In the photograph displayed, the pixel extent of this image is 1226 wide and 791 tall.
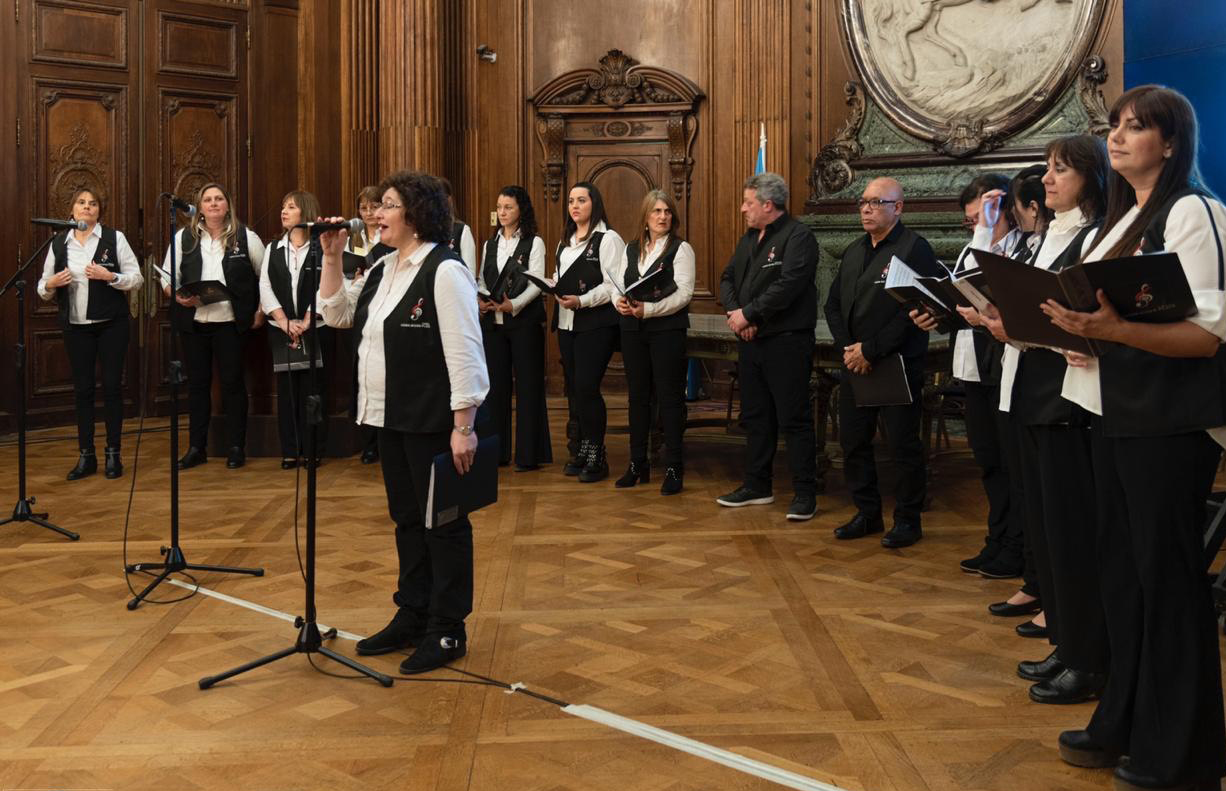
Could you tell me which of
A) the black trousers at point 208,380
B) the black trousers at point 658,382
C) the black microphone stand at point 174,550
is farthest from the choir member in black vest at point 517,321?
the black microphone stand at point 174,550

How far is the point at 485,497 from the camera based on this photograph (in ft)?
12.6

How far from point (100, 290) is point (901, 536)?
486cm

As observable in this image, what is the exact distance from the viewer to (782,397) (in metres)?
6.12

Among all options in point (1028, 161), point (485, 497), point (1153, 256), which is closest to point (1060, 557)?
point (1153, 256)

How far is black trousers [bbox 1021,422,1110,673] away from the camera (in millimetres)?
3307

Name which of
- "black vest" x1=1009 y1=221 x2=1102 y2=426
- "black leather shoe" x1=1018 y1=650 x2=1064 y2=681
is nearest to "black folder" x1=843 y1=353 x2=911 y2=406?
"black leather shoe" x1=1018 y1=650 x2=1064 y2=681

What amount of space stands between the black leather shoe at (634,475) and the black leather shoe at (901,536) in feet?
5.66

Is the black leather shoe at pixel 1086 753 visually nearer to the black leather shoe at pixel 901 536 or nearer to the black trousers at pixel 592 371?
the black leather shoe at pixel 901 536

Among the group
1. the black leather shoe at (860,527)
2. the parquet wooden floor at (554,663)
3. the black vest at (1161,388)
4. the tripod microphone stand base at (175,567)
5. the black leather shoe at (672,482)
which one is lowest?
the parquet wooden floor at (554,663)

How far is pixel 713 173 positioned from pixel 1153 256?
8.20m

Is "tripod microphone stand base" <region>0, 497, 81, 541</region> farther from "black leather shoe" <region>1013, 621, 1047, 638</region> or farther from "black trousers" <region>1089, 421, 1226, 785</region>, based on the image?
"black trousers" <region>1089, 421, 1226, 785</region>

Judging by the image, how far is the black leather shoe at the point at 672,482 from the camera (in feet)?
22.1

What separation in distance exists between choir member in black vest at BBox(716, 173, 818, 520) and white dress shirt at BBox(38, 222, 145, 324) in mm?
3642

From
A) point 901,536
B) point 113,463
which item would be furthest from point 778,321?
point 113,463
